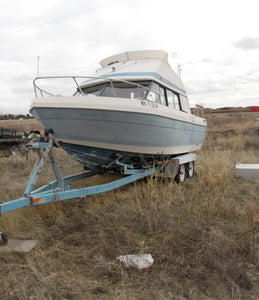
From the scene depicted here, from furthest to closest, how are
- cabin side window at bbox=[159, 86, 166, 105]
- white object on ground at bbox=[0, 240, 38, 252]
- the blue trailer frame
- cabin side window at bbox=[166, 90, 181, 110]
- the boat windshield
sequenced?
1. cabin side window at bbox=[166, 90, 181, 110]
2. cabin side window at bbox=[159, 86, 166, 105]
3. the boat windshield
4. the blue trailer frame
5. white object on ground at bbox=[0, 240, 38, 252]

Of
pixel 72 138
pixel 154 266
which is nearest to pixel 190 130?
pixel 72 138

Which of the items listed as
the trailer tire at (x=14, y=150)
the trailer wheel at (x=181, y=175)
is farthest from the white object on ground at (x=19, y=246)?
the trailer tire at (x=14, y=150)

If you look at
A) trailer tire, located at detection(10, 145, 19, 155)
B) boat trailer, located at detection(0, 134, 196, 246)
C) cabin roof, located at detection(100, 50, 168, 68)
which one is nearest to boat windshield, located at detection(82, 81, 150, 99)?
boat trailer, located at detection(0, 134, 196, 246)

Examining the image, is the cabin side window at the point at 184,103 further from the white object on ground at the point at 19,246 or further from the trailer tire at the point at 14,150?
the trailer tire at the point at 14,150

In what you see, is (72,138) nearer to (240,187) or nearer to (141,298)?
(141,298)

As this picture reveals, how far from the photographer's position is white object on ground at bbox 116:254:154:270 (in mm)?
2965

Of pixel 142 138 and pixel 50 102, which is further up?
pixel 50 102

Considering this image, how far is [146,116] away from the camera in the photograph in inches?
191

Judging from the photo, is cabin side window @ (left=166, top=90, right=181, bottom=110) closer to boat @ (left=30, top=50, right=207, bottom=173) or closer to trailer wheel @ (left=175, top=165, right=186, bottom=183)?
boat @ (left=30, top=50, right=207, bottom=173)

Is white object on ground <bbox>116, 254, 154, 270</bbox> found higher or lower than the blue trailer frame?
lower

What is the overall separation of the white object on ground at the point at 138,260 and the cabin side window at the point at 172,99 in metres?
4.01

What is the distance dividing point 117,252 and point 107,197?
6.65 feet

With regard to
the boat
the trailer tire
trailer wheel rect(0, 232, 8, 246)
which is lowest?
trailer wheel rect(0, 232, 8, 246)

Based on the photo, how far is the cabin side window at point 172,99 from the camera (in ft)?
20.9
